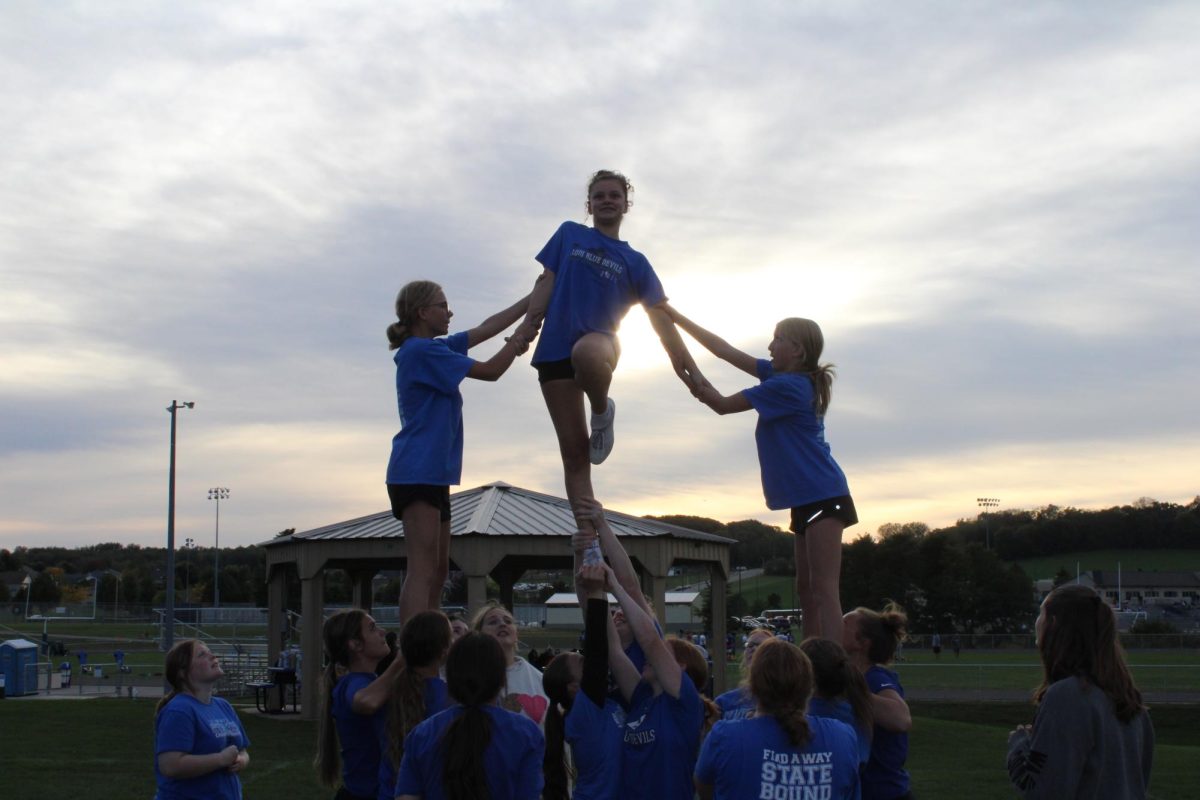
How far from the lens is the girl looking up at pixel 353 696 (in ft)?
18.0

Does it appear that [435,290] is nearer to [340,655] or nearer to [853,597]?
[340,655]

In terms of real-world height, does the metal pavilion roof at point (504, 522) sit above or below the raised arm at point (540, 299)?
below

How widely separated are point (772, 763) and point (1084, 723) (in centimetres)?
119

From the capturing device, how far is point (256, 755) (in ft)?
64.2

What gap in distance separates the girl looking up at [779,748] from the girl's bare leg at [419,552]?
8.14 feet

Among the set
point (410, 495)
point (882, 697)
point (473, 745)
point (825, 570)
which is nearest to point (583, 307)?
point (410, 495)

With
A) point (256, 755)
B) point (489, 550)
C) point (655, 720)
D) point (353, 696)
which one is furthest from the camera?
point (489, 550)

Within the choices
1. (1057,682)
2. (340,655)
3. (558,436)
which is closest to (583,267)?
(558,436)

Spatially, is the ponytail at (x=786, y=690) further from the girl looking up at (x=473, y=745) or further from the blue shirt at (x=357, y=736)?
the blue shirt at (x=357, y=736)

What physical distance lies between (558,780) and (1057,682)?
286 cm

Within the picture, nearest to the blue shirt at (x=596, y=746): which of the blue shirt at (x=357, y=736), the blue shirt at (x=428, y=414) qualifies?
the blue shirt at (x=357, y=736)

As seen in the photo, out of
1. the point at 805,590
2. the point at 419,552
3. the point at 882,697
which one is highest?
the point at 419,552

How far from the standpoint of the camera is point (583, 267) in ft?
21.5

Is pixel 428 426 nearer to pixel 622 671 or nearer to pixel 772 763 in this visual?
pixel 622 671
